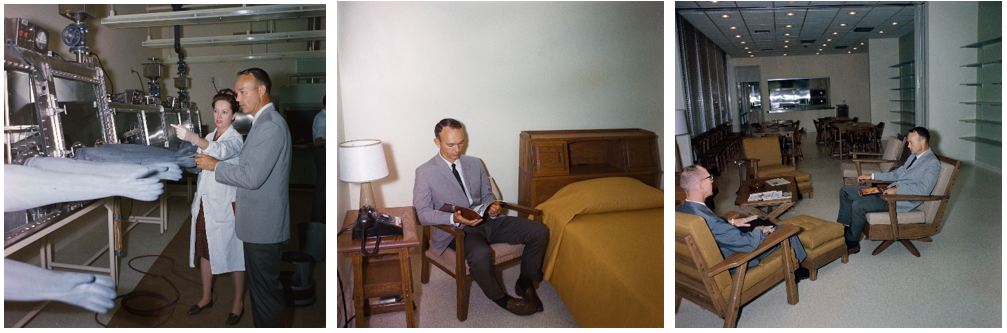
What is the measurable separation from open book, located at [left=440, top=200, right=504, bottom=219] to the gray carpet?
1013 mm

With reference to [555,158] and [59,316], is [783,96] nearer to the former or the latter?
[555,158]

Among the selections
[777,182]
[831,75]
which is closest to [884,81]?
[831,75]

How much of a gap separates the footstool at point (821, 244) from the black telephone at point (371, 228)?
101 inches

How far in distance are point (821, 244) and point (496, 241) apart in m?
2.12

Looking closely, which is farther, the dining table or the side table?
the dining table

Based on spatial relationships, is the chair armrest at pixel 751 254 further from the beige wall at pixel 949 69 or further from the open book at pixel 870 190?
the beige wall at pixel 949 69

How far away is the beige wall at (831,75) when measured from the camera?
3.57 meters

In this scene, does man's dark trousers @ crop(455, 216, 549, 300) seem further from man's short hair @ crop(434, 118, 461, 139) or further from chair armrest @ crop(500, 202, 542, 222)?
man's short hair @ crop(434, 118, 461, 139)

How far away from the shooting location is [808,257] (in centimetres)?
345

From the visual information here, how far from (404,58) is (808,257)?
9.00ft

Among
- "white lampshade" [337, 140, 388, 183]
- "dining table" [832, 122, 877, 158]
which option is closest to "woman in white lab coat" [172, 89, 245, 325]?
"white lampshade" [337, 140, 388, 183]

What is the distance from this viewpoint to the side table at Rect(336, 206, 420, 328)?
257cm

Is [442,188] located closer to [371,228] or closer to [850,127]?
[371,228]

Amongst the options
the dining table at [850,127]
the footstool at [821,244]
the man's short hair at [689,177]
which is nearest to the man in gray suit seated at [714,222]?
the man's short hair at [689,177]
